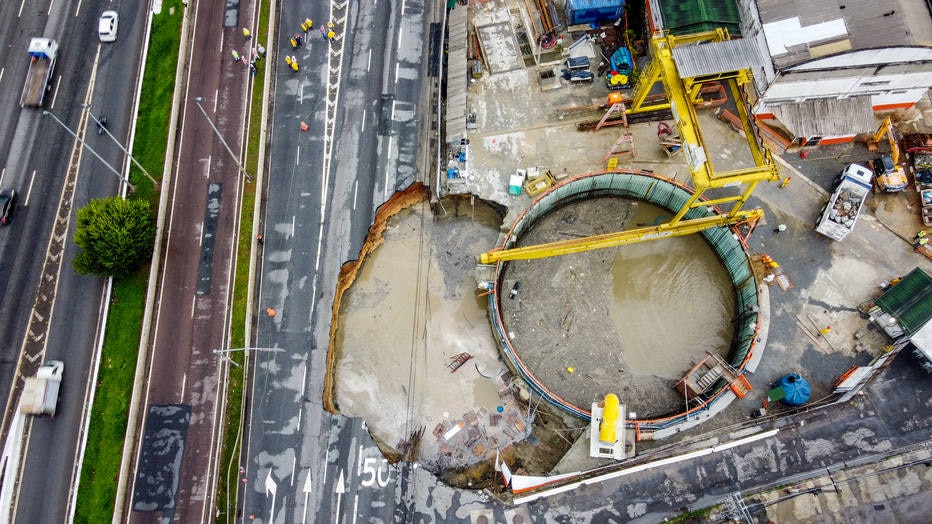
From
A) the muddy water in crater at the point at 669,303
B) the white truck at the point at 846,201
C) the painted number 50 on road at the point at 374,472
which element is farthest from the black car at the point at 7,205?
the white truck at the point at 846,201

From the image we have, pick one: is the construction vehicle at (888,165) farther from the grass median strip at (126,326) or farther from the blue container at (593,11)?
the grass median strip at (126,326)

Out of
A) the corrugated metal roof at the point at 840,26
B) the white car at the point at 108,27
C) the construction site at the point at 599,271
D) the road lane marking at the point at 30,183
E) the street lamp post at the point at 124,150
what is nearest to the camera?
the construction site at the point at 599,271

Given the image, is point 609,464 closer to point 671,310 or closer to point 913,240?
point 671,310

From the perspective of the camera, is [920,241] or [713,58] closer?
[713,58]

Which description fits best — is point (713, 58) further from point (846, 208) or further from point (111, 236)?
point (111, 236)

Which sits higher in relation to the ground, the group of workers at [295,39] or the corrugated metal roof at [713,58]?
the group of workers at [295,39]

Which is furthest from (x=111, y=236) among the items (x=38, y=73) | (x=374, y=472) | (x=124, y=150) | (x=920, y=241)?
(x=920, y=241)

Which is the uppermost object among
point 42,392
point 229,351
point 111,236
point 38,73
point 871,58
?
point 38,73
